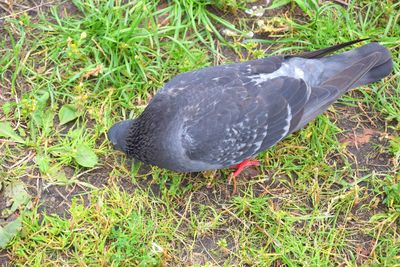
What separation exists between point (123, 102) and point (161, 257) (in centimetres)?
141

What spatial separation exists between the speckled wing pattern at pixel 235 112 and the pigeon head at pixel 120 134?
47 centimetres

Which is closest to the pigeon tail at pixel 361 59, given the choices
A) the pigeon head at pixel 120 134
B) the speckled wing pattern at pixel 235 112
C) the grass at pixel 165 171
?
the speckled wing pattern at pixel 235 112

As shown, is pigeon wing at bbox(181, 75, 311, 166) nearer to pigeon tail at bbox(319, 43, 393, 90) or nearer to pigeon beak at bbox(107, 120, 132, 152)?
pigeon tail at bbox(319, 43, 393, 90)

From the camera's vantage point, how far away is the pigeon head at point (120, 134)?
471 cm

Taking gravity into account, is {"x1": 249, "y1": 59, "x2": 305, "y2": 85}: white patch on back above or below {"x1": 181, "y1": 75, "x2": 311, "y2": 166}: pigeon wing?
above

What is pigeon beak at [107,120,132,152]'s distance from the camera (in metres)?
4.72

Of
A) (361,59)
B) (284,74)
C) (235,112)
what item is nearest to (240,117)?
(235,112)

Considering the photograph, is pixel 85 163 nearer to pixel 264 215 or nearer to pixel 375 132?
pixel 264 215

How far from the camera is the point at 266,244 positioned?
4.69 metres

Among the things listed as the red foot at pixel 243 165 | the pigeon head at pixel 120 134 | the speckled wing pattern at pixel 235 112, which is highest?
the speckled wing pattern at pixel 235 112

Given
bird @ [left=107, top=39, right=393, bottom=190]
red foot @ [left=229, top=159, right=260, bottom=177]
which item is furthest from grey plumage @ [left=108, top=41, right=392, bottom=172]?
red foot @ [left=229, top=159, right=260, bottom=177]

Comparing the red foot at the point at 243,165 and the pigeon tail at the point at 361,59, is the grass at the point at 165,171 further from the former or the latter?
the pigeon tail at the point at 361,59

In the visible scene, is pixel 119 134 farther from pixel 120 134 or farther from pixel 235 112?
pixel 235 112

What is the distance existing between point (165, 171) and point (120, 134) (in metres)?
0.50
